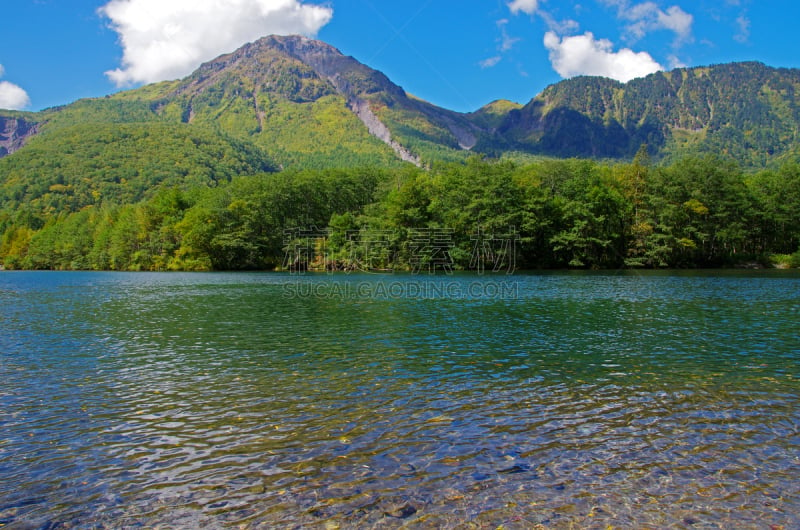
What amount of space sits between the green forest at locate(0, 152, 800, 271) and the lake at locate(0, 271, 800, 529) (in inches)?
2586

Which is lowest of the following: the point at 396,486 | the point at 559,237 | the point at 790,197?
the point at 396,486

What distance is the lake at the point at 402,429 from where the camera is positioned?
7008 mm

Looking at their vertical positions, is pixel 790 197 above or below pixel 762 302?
above

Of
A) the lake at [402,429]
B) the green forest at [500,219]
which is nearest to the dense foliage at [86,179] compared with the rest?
the green forest at [500,219]

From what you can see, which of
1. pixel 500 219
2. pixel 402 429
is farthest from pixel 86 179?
pixel 402 429

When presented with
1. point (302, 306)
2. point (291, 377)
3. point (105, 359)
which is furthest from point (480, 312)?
→ point (105, 359)

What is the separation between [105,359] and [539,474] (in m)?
15.4

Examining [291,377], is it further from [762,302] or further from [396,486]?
[762,302]

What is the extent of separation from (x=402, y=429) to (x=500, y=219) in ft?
248

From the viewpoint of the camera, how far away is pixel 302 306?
33250mm

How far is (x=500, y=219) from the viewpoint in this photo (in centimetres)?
8294

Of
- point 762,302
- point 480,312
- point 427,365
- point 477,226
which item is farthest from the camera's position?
point 477,226

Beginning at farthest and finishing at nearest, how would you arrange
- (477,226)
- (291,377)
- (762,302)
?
(477,226) < (762,302) < (291,377)

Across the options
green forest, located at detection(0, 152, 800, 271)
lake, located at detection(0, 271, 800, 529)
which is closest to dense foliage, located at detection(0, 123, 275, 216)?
green forest, located at detection(0, 152, 800, 271)
